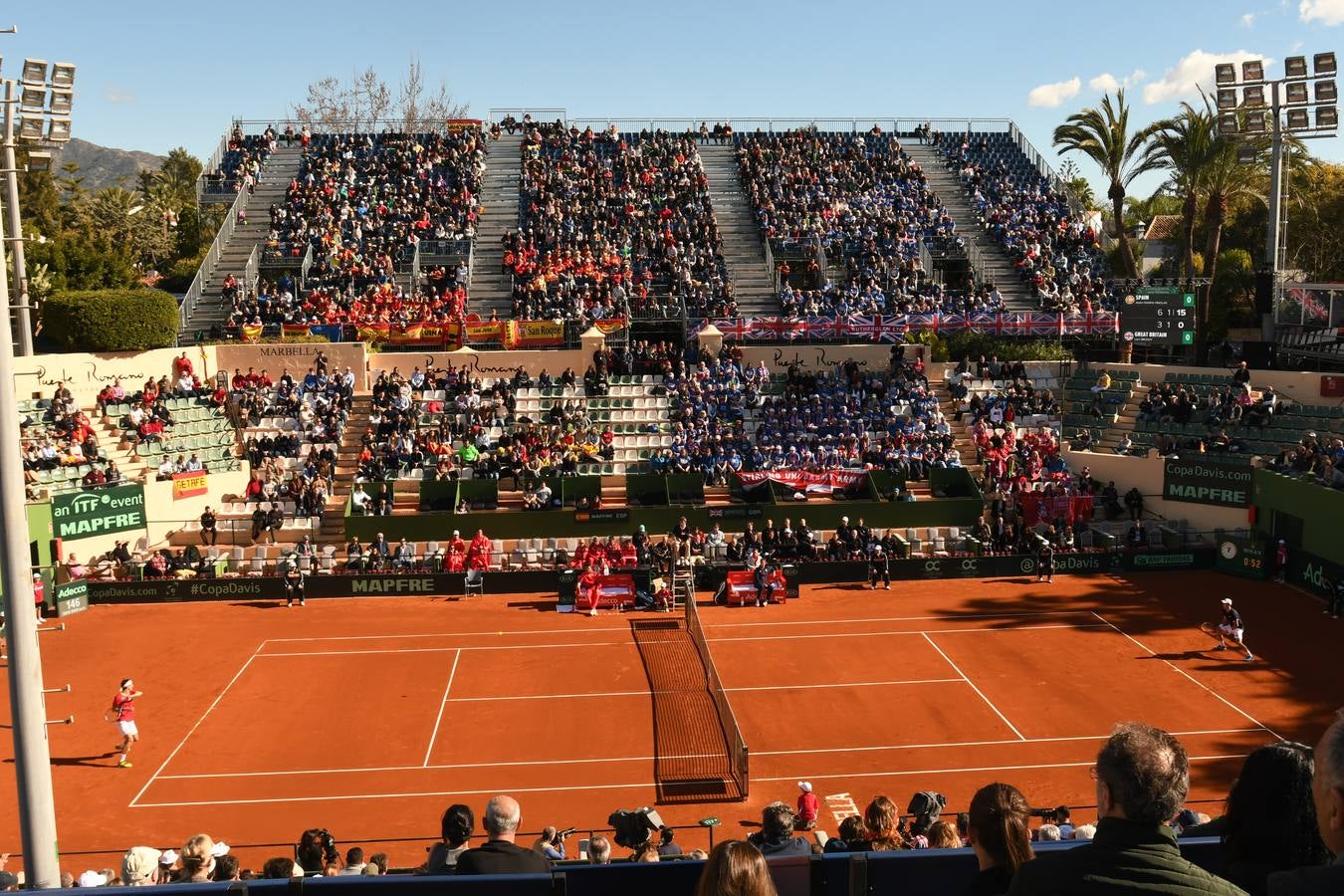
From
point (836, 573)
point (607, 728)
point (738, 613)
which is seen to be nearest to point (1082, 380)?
point (836, 573)

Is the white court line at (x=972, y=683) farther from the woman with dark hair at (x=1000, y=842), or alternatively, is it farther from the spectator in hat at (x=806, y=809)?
the woman with dark hair at (x=1000, y=842)

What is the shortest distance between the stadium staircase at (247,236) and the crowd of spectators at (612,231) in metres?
12.3

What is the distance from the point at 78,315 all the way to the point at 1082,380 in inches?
1487

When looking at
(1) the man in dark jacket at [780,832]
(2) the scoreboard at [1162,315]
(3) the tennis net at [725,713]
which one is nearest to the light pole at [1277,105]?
(2) the scoreboard at [1162,315]

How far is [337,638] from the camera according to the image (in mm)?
30250

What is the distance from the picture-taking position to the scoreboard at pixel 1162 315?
135 feet

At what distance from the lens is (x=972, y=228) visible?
58.8 meters

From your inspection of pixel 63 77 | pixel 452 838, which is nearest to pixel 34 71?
pixel 63 77

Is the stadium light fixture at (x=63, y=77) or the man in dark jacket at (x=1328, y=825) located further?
the stadium light fixture at (x=63, y=77)

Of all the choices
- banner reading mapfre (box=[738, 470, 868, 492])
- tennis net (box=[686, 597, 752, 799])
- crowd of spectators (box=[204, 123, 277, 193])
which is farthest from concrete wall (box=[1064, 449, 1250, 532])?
crowd of spectators (box=[204, 123, 277, 193])

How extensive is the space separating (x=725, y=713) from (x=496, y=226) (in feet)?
131

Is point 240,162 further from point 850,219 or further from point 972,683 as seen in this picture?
point 972,683

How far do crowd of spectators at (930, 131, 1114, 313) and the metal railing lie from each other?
37342 millimetres

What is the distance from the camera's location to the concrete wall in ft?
122
